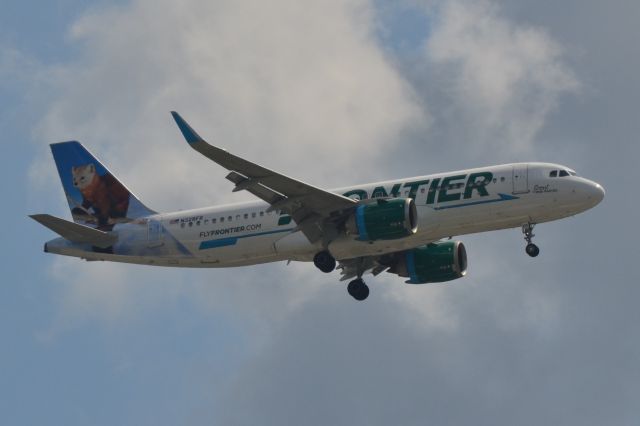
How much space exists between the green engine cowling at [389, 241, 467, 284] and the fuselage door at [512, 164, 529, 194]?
8.01 meters

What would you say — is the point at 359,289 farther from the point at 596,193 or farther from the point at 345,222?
the point at 596,193

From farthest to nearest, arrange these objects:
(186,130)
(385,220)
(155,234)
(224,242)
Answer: (155,234) < (224,242) < (385,220) < (186,130)

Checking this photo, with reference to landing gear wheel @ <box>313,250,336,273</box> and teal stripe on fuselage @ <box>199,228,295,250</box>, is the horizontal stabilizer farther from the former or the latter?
landing gear wheel @ <box>313,250,336,273</box>

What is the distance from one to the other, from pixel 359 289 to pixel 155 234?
10.6 meters

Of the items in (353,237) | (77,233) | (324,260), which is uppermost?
(77,233)

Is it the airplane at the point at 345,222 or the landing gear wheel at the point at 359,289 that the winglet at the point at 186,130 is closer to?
the airplane at the point at 345,222

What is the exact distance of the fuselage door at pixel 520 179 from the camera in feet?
204

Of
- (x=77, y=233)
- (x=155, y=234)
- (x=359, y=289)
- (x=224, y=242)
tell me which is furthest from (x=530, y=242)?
(x=77, y=233)

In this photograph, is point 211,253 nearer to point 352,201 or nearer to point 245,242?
point 245,242

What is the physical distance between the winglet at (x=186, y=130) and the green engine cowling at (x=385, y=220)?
946 cm

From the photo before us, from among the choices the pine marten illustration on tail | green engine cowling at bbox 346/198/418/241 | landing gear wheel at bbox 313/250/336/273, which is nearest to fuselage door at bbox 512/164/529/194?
green engine cowling at bbox 346/198/418/241

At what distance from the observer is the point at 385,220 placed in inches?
2421

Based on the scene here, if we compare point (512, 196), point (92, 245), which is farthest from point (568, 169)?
point (92, 245)

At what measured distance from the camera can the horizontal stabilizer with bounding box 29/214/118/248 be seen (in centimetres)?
6556
